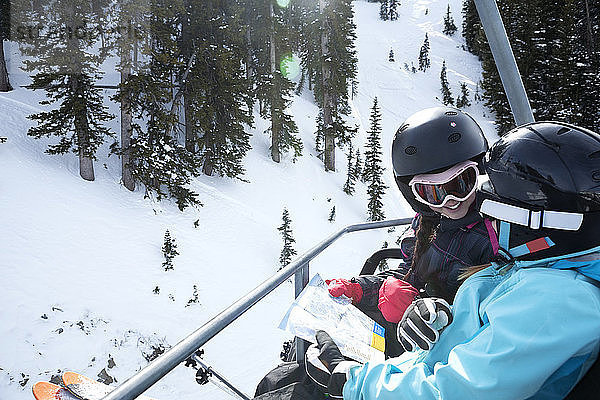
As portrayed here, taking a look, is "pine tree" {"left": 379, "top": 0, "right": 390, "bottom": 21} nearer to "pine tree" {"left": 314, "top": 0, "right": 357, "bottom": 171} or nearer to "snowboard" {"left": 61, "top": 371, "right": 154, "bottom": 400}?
"pine tree" {"left": 314, "top": 0, "right": 357, "bottom": 171}

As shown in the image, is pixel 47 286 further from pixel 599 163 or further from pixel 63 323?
pixel 599 163

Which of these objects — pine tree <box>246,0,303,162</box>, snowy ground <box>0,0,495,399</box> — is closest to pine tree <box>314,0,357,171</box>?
pine tree <box>246,0,303,162</box>

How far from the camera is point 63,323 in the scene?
8.66 meters

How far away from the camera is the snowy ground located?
27.5 ft

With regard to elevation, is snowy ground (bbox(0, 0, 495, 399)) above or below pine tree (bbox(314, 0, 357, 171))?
below

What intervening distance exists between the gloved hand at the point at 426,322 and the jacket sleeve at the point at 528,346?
0.61 ft

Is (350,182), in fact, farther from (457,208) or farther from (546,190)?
(546,190)

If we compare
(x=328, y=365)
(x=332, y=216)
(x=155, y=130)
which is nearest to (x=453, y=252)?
(x=328, y=365)

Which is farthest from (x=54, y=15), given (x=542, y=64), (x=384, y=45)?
(x=384, y=45)

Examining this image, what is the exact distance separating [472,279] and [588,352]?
1.41 ft

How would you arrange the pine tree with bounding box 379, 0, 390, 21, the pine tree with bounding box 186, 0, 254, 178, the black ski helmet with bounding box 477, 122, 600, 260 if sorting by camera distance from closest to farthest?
the black ski helmet with bounding box 477, 122, 600, 260 < the pine tree with bounding box 186, 0, 254, 178 < the pine tree with bounding box 379, 0, 390, 21

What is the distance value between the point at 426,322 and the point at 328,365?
614mm

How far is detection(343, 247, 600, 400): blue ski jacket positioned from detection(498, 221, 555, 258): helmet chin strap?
39 mm

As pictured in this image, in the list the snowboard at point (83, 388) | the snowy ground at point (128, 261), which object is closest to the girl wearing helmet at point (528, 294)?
the snowboard at point (83, 388)
